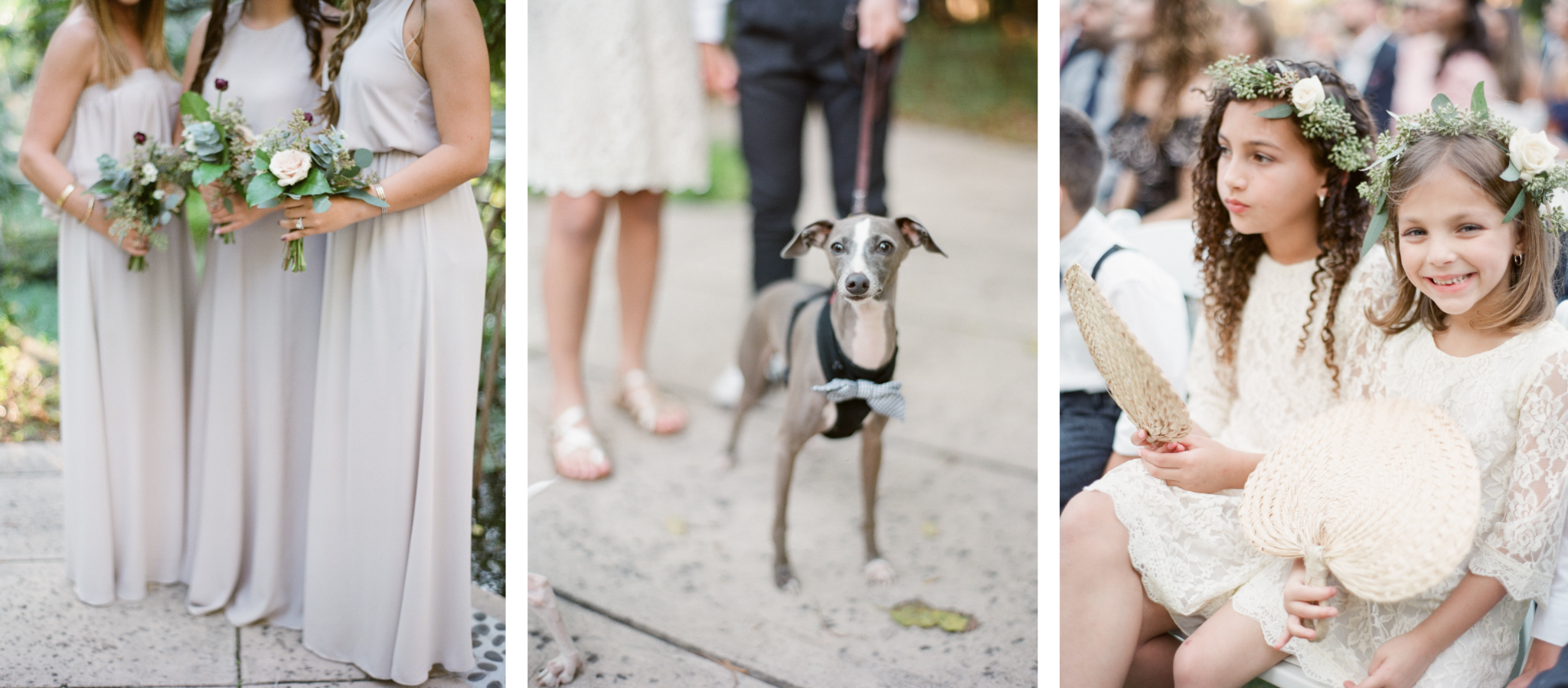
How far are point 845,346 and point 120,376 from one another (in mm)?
2020

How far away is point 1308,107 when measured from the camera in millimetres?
2361

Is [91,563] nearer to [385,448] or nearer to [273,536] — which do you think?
[273,536]

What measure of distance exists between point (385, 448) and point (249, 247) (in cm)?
70

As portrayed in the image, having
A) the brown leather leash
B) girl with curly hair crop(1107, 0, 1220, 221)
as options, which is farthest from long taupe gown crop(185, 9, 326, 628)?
girl with curly hair crop(1107, 0, 1220, 221)

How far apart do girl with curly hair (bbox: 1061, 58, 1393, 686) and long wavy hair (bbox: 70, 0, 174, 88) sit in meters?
2.73

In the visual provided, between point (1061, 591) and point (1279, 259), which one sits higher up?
point (1279, 259)

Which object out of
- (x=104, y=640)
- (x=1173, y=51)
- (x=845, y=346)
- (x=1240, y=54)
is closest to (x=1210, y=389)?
(x=845, y=346)

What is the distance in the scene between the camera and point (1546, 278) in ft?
7.07

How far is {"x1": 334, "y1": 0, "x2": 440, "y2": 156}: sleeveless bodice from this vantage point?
2.44 metres

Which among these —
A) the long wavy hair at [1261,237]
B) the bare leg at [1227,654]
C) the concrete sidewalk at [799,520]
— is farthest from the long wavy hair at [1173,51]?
the bare leg at [1227,654]

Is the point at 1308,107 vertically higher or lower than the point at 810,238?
higher

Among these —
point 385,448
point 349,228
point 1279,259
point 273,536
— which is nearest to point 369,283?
point 349,228

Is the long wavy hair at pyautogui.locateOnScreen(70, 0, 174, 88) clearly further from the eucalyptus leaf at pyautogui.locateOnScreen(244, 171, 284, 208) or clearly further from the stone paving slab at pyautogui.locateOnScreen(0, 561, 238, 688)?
the stone paving slab at pyautogui.locateOnScreen(0, 561, 238, 688)

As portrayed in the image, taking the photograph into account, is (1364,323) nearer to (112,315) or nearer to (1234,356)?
(1234,356)
